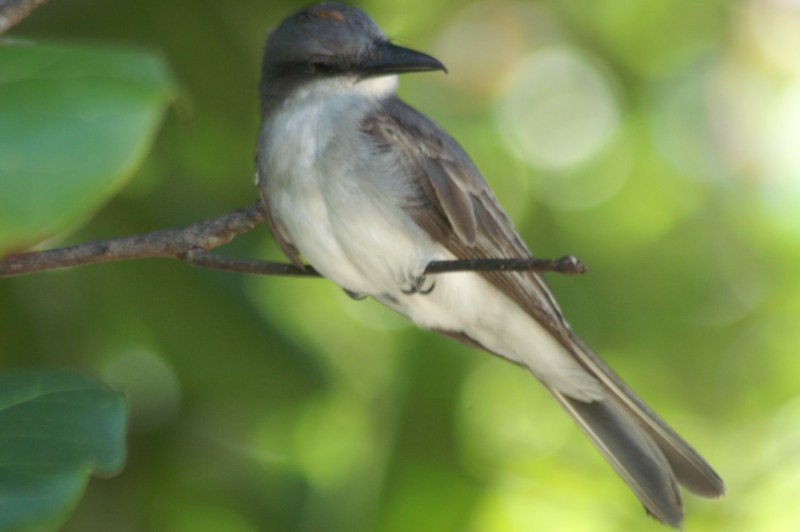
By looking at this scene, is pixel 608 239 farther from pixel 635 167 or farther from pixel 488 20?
pixel 488 20

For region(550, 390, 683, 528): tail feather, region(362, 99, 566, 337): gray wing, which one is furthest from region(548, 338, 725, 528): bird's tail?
region(362, 99, 566, 337): gray wing

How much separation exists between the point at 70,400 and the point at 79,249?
42 cm

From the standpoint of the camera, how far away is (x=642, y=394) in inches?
162

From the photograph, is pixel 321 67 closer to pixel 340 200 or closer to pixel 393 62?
pixel 393 62

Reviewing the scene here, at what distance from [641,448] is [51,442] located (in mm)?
1759

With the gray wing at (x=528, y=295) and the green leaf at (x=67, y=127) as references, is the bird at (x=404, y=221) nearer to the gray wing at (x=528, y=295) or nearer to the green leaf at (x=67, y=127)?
the gray wing at (x=528, y=295)

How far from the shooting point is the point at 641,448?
10.1ft

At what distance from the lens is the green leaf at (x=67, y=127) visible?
1.22 m

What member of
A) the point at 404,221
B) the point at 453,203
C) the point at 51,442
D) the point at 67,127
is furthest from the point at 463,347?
the point at 67,127

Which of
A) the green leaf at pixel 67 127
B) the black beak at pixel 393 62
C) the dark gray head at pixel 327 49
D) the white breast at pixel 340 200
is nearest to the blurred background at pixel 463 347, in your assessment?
the white breast at pixel 340 200

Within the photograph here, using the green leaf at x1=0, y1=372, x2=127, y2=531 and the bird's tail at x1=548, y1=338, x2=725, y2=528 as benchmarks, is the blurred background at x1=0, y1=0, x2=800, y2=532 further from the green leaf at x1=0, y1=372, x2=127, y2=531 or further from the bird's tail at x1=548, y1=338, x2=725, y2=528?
the green leaf at x1=0, y1=372, x2=127, y2=531

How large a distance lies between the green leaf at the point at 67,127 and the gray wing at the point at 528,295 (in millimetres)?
1562

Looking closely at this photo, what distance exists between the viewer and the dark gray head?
9.67 feet

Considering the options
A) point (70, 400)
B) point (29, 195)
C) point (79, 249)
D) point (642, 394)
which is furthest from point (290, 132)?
point (642, 394)
